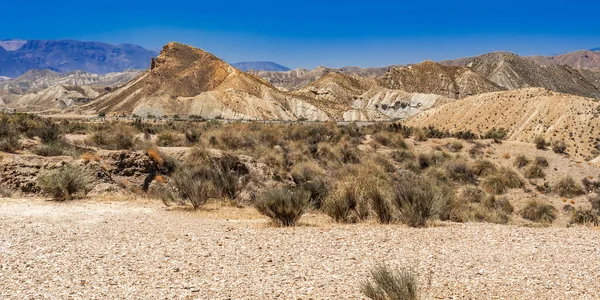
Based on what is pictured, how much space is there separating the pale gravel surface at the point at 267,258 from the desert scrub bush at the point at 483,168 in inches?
820

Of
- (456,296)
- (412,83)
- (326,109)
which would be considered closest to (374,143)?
(456,296)

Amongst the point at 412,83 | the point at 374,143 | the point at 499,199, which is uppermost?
the point at 412,83

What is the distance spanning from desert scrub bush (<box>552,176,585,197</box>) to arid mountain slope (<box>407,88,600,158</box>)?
1716cm

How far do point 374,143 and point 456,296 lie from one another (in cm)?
3077

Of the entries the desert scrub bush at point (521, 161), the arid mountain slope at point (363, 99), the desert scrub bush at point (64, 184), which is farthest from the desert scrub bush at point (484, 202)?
the arid mountain slope at point (363, 99)

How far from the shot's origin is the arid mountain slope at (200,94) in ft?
281

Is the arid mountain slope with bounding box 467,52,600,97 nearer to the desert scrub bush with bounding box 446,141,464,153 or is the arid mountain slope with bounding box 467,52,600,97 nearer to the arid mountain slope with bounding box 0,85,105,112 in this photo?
the desert scrub bush with bounding box 446,141,464,153

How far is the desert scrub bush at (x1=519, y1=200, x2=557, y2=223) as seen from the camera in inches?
917

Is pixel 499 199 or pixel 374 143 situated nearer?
pixel 499 199

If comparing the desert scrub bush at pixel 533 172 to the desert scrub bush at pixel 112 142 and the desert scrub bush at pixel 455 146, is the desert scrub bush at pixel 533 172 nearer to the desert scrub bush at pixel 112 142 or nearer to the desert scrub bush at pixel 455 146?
the desert scrub bush at pixel 455 146

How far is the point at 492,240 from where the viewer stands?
28.2ft

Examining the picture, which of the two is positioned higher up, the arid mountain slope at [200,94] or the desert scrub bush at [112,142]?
the arid mountain slope at [200,94]

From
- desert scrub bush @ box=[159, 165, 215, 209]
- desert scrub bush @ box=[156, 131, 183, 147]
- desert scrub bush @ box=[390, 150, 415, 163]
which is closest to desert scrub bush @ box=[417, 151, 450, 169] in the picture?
desert scrub bush @ box=[390, 150, 415, 163]

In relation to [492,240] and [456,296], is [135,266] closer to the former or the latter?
[456,296]
